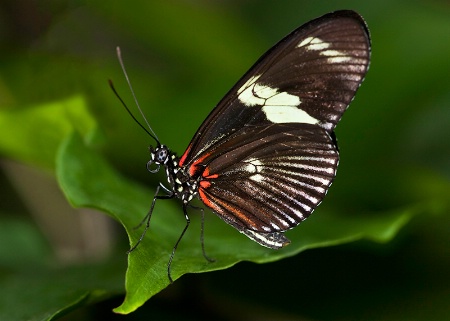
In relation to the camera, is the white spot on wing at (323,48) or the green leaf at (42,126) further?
the green leaf at (42,126)

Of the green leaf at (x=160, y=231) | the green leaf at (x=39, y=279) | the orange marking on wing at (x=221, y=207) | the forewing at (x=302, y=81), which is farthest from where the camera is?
the orange marking on wing at (x=221, y=207)

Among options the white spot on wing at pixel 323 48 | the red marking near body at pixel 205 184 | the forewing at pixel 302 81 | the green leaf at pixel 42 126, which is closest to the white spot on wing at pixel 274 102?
the forewing at pixel 302 81

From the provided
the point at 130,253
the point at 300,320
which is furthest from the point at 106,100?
the point at 130,253

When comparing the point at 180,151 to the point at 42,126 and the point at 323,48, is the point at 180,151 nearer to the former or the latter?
the point at 42,126

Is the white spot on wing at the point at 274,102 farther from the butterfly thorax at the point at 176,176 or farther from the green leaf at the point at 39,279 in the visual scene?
the green leaf at the point at 39,279

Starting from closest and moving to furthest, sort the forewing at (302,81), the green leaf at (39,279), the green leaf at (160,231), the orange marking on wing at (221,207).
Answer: the green leaf at (160,231) → the green leaf at (39,279) → the forewing at (302,81) → the orange marking on wing at (221,207)

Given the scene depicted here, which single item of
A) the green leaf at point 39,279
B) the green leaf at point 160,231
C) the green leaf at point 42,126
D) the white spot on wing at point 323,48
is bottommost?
the green leaf at point 39,279

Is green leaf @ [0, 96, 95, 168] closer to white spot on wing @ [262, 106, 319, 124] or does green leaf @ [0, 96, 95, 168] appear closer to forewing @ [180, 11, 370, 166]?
forewing @ [180, 11, 370, 166]

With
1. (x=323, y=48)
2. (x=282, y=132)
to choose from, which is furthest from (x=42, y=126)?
(x=323, y=48)
